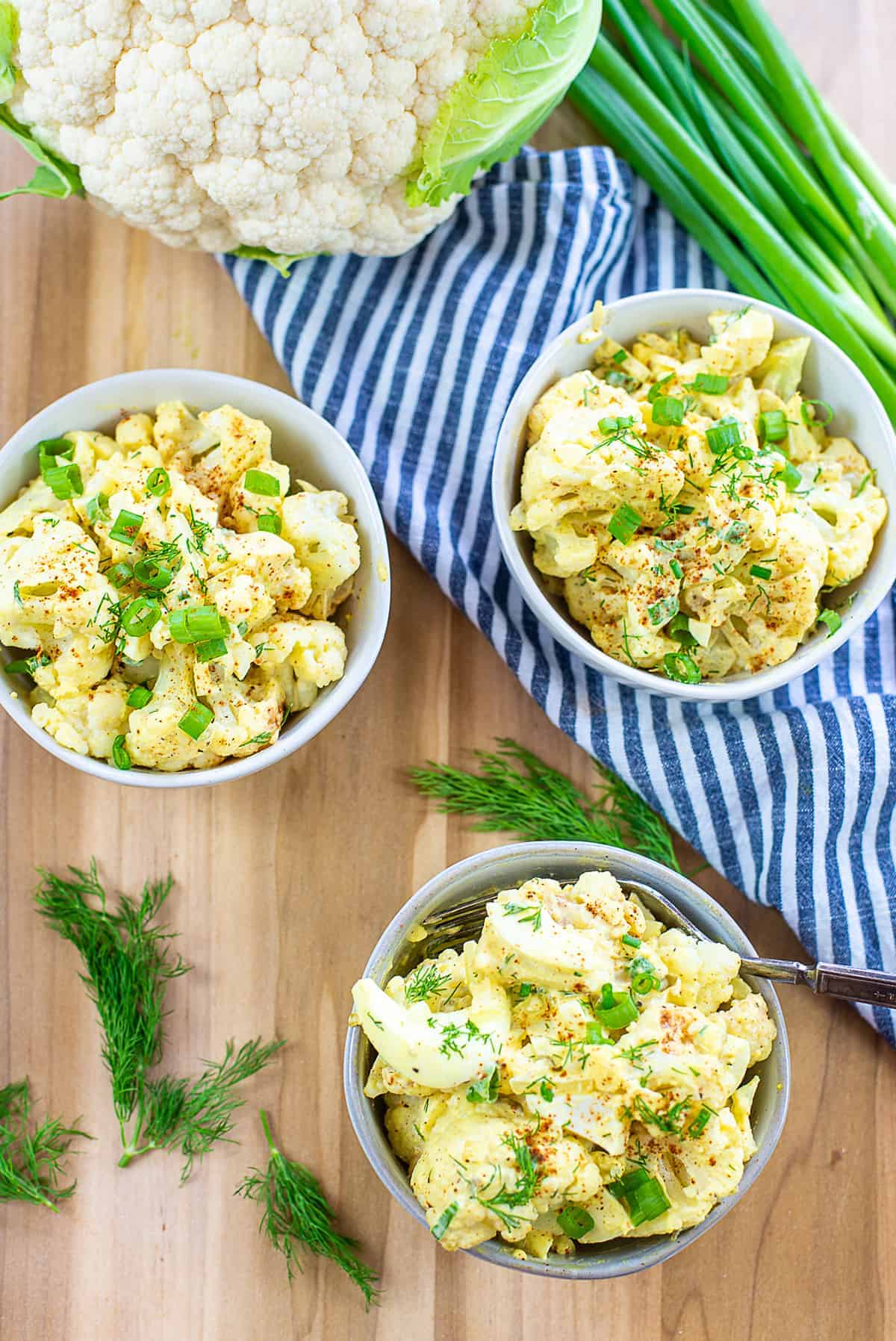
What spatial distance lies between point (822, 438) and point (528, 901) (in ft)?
3.26

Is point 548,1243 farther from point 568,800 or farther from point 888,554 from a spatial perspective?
point 888,554

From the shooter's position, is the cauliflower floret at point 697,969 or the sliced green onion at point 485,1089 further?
the cauliflower floret at point 697,969

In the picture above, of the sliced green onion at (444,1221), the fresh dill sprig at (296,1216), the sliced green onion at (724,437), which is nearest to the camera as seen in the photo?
the sliced green onion at (444,1221)

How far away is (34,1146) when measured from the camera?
207cm

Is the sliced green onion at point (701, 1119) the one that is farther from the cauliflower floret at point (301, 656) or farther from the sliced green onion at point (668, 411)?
the sliced green onion at point (668, 411)

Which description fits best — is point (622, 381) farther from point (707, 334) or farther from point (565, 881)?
point (565, 881)

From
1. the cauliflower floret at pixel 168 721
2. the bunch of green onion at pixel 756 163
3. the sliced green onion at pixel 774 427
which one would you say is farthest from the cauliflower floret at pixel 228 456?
the bunch of green onion at pixel 756 163

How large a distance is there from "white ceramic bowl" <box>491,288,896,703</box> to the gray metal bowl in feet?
1.04

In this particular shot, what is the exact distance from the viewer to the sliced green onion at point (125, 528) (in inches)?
67.4

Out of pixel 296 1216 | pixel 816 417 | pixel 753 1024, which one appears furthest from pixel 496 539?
pixel 296 1216

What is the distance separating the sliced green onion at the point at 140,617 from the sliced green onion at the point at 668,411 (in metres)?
0.86

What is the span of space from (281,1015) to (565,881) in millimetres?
615

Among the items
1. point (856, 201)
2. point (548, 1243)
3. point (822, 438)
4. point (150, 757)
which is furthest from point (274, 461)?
point (548, 1243)

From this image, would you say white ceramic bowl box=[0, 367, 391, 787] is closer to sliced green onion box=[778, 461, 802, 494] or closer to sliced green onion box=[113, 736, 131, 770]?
sliced green onion box=[113, 736, 131, 770]
